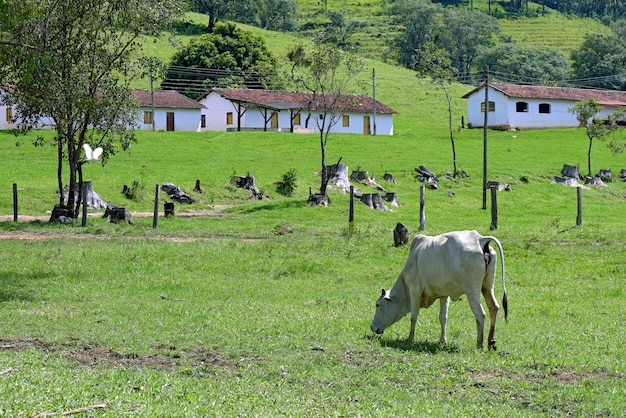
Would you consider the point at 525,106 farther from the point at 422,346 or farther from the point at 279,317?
the point at 422,346

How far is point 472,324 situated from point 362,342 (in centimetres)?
297

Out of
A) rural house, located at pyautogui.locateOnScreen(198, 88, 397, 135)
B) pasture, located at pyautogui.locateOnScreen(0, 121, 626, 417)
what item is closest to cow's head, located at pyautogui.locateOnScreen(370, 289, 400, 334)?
pasture, located at pyautogui.locateOnScreen(0, 121, 626, 417)

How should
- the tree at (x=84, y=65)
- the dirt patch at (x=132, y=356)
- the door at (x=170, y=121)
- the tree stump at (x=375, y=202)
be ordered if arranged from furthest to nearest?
the door at (x=170, y=121)
the tree stump at (x=375, y=202)
the tree at (x=84, y=65)
the dirt patch at (x=132, y=356)

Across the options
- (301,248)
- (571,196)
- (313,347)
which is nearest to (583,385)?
(313,347)

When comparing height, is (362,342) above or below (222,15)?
below

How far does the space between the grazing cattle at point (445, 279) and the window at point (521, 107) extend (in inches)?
3309

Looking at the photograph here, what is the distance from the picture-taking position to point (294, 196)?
4944 cm

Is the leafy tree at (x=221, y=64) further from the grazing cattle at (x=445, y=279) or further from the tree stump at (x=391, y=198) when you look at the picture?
the grazing cattle at (x=445, y=279)

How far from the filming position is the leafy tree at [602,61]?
422 feet

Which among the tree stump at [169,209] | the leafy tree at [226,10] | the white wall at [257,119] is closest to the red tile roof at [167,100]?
the white wall at [257,119]

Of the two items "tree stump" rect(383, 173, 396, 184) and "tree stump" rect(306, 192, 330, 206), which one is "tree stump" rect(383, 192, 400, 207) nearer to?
"tree stump" rect(306, 192, 330, 206)

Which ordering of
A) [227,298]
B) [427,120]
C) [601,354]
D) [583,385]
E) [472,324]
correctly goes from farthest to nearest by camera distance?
[427,120] → [227,298] → [472,324] → [601,354] → [583,385]

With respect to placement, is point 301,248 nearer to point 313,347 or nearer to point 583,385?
point 313,347

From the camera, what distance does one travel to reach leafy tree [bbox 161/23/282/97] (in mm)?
100363
